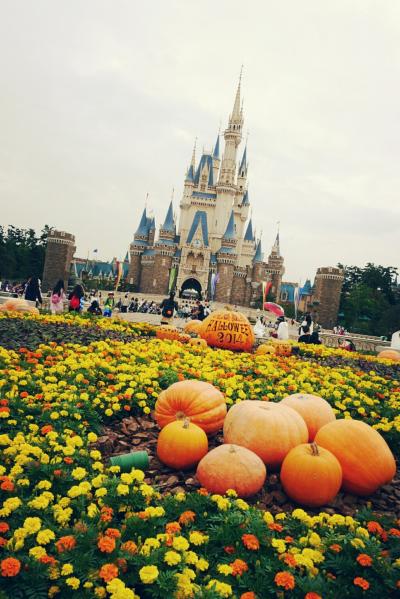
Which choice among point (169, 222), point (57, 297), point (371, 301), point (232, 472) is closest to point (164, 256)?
point (169, 222)

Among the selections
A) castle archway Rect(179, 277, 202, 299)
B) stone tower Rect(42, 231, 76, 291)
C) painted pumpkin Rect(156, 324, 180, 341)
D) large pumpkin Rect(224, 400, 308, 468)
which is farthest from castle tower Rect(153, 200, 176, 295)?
large pumpkin Rect(224, 400, 308, 468)

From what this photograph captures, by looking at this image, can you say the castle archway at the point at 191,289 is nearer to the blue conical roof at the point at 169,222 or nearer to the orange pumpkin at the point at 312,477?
the blue conical roof at the point at 169,222

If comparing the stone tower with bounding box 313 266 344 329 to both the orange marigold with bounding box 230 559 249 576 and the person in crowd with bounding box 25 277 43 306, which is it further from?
the orange marigold with bounding box 230 559 249 576

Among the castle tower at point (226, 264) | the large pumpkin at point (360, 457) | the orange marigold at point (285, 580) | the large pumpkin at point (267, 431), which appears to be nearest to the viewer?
the orange marigold at point (285, 580)

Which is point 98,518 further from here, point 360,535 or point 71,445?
point 360,535

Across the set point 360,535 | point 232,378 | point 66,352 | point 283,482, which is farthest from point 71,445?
point 66,352

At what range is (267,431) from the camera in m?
4.67

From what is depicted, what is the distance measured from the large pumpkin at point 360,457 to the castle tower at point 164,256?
70.0 meters

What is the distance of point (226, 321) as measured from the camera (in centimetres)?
1132

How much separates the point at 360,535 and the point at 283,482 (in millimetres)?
1045

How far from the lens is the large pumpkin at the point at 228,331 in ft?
37.1

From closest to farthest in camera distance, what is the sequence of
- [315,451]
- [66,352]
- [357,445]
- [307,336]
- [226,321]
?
[315,451]
[357,445]
[66,352]
[226,321]
[307,336]

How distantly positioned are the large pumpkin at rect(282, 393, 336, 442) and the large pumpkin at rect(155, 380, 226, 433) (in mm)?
875

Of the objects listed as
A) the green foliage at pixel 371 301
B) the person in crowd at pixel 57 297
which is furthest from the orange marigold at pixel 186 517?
the green foliage at pixel 371 301
